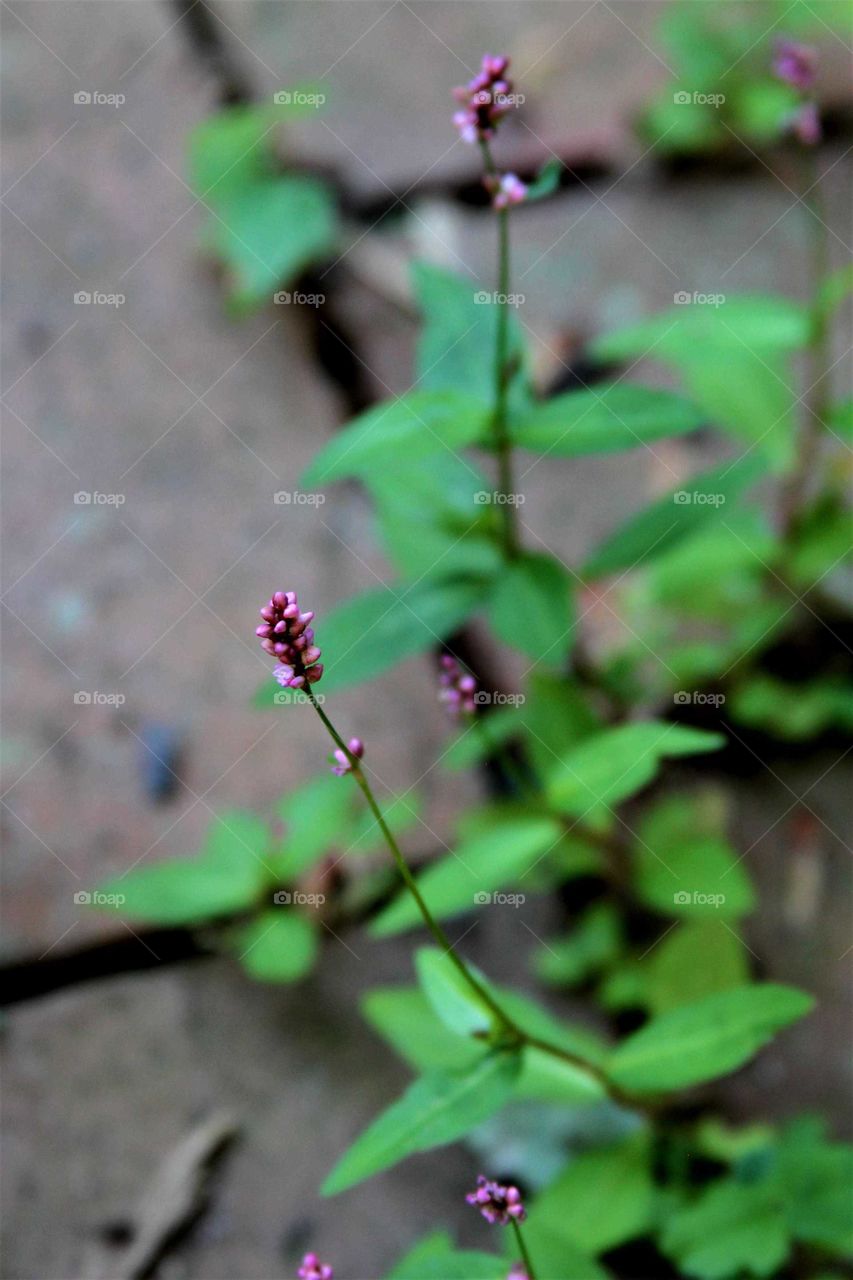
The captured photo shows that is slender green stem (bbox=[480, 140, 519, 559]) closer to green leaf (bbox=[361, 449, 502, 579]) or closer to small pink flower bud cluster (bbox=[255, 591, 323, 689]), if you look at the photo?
green leaf (bbox=[361, 449, 502, 579])

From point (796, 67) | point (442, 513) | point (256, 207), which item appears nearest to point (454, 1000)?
point (442, 513)

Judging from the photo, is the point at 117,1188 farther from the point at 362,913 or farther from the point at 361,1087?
the point at 362,913

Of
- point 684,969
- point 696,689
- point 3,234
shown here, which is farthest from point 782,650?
point 3,234

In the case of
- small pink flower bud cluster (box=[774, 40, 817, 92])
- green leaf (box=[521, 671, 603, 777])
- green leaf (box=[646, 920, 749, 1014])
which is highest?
small pink flower bud cluster (box=[774, 40, 817, 92])

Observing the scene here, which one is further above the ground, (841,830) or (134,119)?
(134,119)

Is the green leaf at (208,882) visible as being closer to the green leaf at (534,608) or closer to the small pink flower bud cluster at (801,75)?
the green leaf at (534,608)

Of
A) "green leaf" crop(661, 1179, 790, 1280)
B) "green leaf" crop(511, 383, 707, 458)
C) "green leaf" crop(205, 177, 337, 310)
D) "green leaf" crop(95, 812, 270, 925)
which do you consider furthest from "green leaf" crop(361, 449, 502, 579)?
"green leaf" crop(205, 177, 337, 310)
